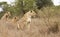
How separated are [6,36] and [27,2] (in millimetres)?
24664

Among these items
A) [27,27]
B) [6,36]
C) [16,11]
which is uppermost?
[6,36]

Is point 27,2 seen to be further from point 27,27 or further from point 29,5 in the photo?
point 27,27

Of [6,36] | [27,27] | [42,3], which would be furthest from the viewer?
[42,3]

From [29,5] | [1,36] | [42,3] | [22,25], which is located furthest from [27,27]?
[42,3]

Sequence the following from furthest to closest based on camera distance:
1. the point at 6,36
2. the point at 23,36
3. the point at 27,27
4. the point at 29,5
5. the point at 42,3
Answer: the point at 42,3 < the point at 29,5 < the point at 27,27 < the point at 23,36 < the point at 6,36

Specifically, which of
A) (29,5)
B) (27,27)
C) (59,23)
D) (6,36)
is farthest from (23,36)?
(29,5)

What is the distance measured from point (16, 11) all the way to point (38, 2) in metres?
7.51

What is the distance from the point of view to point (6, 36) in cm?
786

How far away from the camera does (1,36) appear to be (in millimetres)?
7930

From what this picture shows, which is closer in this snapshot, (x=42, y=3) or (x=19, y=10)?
(x=19, y=10)

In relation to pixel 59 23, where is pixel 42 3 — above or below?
below

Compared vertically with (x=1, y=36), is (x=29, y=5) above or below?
below

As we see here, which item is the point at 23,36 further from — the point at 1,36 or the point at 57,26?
the point at 57,26

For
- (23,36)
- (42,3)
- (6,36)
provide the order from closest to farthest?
(6,36) → (23,36) → (42,3)
